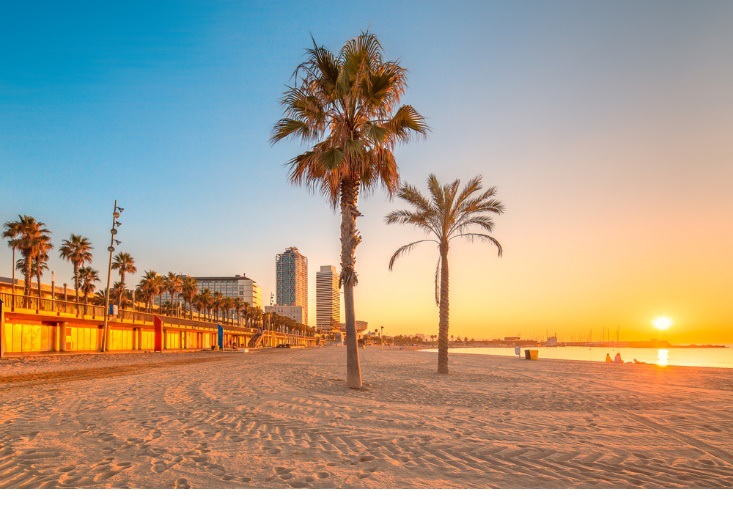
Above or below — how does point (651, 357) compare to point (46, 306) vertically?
below

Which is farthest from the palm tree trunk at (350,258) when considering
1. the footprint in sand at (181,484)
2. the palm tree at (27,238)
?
the palm tree at (27,238)

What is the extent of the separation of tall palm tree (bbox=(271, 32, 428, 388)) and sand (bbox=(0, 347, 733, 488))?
445 cm

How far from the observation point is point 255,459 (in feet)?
18.1

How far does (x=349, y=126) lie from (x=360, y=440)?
9.51 m

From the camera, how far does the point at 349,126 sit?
43.7 ft

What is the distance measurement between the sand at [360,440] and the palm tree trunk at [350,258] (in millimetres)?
1409

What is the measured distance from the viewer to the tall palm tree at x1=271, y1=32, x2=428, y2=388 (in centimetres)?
1254

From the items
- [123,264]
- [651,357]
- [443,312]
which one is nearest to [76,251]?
[123,264]

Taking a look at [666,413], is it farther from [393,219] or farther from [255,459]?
[393,219]

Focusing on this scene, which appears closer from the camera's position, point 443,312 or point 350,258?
point 350,258

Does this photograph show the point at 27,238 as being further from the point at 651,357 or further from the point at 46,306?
the point at 651,357

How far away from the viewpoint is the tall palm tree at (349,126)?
41.1 ft

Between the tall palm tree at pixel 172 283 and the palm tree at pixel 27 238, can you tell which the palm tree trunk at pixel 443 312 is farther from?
the tall palm tree at pixel 172 283

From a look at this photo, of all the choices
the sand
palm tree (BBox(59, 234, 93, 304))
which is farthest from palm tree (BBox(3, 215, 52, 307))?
the sand
